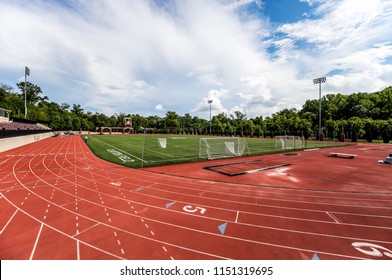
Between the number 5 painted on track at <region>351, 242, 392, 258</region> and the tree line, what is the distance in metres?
54.5

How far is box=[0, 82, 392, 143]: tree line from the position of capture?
4847 centimetres

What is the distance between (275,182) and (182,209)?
6.93 meters

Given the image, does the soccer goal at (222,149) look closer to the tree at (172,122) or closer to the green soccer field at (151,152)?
the green soccer field at (151,152)

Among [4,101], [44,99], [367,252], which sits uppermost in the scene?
[44,99]

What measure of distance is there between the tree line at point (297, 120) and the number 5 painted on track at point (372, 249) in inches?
2147

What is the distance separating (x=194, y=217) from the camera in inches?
286

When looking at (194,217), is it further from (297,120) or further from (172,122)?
(172,122)

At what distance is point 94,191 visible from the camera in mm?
10102

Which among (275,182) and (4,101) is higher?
(4,101)

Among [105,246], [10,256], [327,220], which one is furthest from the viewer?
[327,220]

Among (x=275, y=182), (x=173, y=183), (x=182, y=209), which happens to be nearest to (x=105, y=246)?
(x=182, y=209)

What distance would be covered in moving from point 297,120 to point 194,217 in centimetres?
6222

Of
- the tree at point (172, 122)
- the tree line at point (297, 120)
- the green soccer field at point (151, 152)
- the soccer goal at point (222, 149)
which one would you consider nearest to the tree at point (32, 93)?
the tree line at point (297, 120)

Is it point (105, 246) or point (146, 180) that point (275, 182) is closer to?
point (146, 180)
